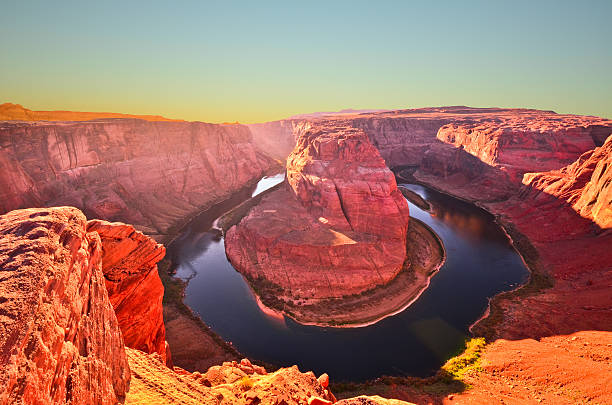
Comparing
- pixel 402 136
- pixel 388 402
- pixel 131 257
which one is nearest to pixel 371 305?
pixel 388 402

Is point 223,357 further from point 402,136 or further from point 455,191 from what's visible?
point 402,136

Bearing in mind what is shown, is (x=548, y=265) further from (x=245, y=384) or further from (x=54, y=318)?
(x=54, y=318)

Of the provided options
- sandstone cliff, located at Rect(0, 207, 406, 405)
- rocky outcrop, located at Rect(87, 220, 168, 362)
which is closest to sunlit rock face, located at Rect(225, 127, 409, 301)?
rocky outcrop, located at Rect(87, 220, 168, 362)

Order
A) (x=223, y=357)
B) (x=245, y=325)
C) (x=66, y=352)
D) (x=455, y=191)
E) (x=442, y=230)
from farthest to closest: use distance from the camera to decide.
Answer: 1. (x=455, y=191)
2. (x=442, y=230)
3. (x=245, y=325)
4. (x=223, y=357)
5. (x=66, y=352)

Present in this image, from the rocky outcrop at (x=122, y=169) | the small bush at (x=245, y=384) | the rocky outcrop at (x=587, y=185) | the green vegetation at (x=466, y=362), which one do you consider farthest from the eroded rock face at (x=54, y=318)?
the rocky outcrop at (x=587, y=185)

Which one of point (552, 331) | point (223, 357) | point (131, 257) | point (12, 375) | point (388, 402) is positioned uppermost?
point (12, 375)
